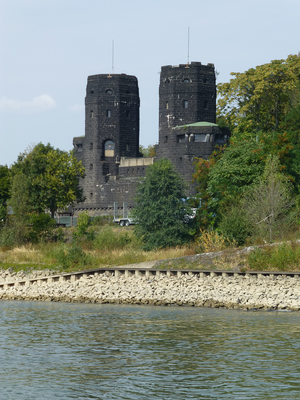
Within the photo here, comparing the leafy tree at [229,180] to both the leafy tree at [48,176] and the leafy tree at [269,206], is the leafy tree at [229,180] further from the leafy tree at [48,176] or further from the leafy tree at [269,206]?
the leafy tree at [48,176]

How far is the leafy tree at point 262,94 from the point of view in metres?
61.7

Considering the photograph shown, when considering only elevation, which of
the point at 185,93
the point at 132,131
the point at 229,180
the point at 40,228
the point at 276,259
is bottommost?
the point at 276,259

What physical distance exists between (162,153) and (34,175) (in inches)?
603

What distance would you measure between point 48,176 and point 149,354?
149 feet

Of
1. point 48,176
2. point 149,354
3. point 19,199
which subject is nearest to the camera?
point 149,354

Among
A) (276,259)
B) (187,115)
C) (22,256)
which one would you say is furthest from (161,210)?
(187,115)

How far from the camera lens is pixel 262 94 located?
6238cm

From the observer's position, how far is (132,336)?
21.7 meters

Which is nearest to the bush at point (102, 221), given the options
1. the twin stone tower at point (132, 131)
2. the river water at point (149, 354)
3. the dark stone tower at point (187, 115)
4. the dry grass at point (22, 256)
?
the twin stone tower at point (132, 131)

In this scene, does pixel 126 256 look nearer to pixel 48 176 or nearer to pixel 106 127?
pixel 48 176

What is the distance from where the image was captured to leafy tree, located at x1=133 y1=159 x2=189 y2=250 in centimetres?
4269

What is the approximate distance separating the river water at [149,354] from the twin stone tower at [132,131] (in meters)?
42.5

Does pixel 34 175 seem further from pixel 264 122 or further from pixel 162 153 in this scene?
pixel 264 122

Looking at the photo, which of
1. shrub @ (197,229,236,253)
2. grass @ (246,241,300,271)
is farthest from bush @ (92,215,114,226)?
grass @ (246,241,300,271)
